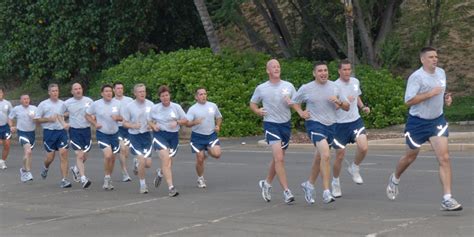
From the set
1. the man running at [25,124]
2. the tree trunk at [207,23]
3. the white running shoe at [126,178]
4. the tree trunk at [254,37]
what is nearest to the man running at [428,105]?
the white running shoe at [126,178]

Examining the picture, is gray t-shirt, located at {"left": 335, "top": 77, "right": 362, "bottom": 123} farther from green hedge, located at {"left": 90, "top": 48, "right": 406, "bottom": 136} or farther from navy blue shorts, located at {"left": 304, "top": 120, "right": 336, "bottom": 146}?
green hedge, located at {"left": 90, "top": 48, "right": 406, "bottom": 136}

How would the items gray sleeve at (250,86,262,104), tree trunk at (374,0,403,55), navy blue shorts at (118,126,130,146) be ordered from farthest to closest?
tree trunk at (374,0,403,55)
navy blue shorts at (118,126,130,146)
gray sleeve at (250,86,262,104)

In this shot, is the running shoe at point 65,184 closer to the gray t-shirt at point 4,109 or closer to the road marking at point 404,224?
the gray t-shirt at point 4,109

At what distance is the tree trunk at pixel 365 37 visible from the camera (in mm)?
29159

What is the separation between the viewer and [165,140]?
48.2ft

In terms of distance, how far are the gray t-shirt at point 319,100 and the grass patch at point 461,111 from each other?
1473 centimetres

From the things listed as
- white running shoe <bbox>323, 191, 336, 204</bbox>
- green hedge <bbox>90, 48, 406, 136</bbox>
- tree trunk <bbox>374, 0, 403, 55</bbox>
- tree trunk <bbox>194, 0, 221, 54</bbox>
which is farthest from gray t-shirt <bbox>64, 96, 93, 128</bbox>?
tree trunk <bbox>374, 0, 403, 55</bbox>

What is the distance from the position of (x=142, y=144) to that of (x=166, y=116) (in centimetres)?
93

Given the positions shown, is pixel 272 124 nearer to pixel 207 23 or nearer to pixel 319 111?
pixel 319 111

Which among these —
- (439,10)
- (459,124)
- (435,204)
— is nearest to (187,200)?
(435,204)

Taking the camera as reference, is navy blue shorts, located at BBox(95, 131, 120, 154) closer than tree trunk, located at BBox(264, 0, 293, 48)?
Yes

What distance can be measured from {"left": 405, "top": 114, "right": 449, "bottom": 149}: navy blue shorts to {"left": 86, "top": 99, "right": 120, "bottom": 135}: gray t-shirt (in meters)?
5.87

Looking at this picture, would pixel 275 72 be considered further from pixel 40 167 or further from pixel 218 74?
pixel 218 74

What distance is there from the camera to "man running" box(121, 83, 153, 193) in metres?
15.2
